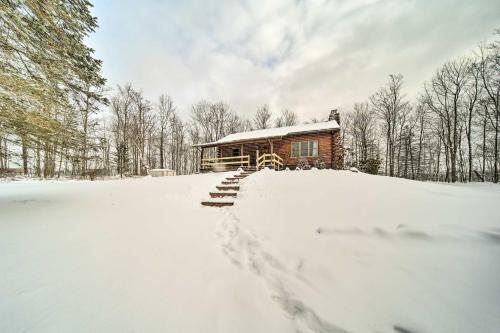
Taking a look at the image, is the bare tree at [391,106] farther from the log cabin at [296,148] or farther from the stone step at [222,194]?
the stone step at [222,194]

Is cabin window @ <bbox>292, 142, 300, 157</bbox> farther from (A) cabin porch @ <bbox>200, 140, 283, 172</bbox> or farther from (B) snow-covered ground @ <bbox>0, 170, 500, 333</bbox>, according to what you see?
(B) snow-covered ground @ <bbox>0, 170, 500, 333</bbox>

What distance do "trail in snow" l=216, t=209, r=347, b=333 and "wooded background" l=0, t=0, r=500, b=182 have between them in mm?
4615

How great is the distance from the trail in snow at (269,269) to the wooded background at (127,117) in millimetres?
4615

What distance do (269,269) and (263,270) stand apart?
9 cm

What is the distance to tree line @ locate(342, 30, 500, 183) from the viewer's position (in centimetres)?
1684

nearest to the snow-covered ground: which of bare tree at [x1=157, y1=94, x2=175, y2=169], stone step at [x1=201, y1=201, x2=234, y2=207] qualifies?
stone step at [x1=201, y1=201, x2=234, y2=207]

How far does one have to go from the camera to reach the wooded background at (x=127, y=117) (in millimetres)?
4023

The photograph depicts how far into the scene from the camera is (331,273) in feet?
7.93

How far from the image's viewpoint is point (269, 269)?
2.72 meters

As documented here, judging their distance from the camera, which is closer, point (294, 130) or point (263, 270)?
point (263, 270)

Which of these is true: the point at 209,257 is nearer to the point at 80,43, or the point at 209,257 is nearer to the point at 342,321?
the point at 342,321

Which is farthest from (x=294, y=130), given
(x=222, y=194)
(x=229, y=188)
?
(x=222, y=194)

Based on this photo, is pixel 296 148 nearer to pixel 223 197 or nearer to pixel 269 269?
pixel 223 197

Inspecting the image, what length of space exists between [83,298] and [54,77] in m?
5.10
